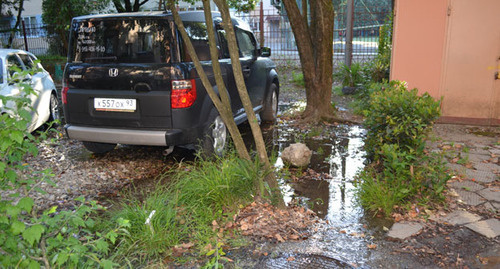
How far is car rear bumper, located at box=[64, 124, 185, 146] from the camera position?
532 cm

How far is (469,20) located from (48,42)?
21.6 metres

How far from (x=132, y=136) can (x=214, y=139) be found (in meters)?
1.19

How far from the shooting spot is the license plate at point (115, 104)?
17.9ft

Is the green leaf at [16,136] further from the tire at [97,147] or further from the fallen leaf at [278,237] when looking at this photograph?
the tire at [97,147]

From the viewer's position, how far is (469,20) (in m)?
7.12

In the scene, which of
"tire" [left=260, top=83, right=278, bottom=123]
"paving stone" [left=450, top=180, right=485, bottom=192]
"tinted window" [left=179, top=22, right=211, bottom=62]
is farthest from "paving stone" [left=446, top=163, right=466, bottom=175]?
"tire" [left=260, top=83, right=278, bottom=123]

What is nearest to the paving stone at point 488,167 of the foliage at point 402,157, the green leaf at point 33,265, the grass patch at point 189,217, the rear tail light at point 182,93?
the foliage at point 402,157

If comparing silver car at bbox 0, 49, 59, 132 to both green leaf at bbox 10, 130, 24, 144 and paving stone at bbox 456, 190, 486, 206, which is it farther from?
paving stone at bbox 456, 190, 486, 206

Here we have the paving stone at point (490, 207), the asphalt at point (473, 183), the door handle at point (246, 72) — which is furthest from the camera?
the door handle at point (246, 72)

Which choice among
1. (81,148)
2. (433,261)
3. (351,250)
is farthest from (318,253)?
(81,148)

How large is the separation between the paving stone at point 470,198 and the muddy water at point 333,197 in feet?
3.43

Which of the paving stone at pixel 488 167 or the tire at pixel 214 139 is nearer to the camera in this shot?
the paving stone at pixel 488 167

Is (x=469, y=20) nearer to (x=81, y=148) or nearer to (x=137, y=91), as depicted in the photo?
(x=137, y=91)

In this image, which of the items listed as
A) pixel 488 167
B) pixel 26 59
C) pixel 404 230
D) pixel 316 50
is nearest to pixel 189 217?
pixel 404 230
